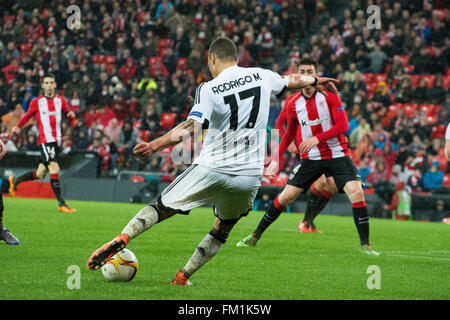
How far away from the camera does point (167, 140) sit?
17.5 feet

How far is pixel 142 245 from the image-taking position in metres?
8.95

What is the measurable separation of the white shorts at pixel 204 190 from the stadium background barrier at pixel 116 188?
12.0 m

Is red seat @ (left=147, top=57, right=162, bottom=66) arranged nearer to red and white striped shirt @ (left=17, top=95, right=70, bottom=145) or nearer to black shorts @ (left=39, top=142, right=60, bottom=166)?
red and white striped shirt @ (left=17, top=95, right=70, bottom=145)

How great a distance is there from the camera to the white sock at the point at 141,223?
559 cm

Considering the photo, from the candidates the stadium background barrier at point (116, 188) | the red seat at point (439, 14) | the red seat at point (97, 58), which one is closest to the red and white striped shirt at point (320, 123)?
the stadium background barrier at point (116, 188)

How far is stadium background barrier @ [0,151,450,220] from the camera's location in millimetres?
17531

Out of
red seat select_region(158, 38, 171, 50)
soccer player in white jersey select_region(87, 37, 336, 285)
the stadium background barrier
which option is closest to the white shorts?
soccer player in white jersey select_region(87, 37, 336, 285)

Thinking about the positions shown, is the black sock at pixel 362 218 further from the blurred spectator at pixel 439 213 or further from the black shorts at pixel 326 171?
the blurred spectator at pixel 439 213

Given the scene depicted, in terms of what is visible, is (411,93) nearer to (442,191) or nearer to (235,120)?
(442,191)

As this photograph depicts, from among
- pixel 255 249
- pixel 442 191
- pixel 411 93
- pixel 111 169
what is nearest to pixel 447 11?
pixel 411 93

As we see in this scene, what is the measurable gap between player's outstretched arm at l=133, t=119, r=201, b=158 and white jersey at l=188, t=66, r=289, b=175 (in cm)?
18

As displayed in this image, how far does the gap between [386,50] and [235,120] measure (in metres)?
16.9

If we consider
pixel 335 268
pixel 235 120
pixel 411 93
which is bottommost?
pixel 335 268
